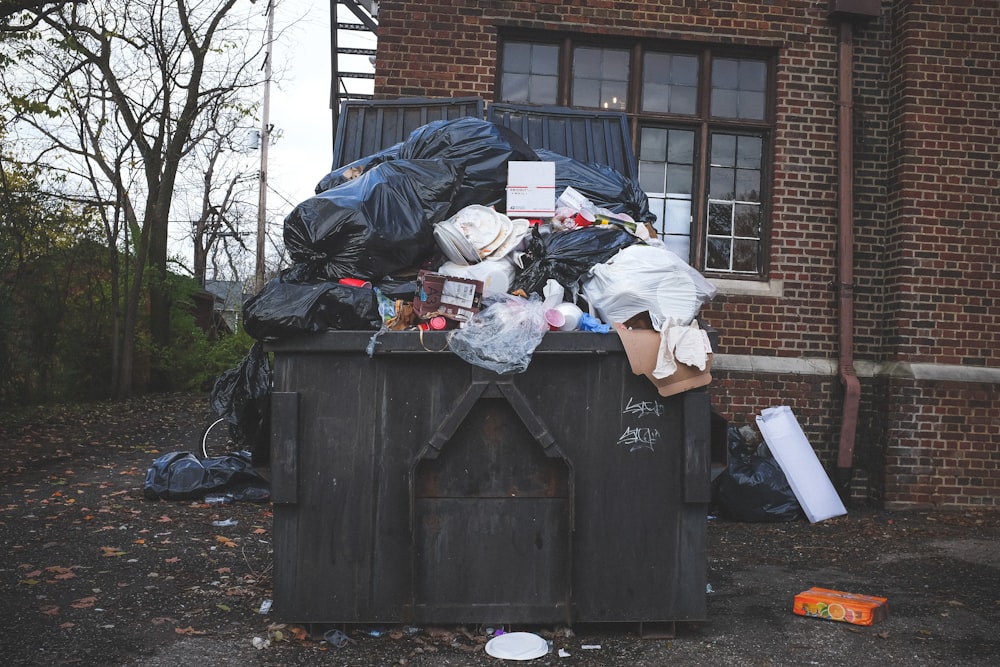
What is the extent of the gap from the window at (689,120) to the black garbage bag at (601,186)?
7.75 ft

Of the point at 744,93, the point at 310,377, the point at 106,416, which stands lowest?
the point at 106,416

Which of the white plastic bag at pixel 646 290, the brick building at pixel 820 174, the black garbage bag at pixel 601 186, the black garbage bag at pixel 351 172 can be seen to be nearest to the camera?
the white plastic bag at pixel 646 290

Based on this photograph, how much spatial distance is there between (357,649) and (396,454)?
0.79 m

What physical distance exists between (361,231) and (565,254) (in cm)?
93

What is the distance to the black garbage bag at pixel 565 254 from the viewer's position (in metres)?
3.81

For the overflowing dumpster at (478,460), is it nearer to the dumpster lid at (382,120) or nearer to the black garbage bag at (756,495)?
the dumpster lid at (382,120)

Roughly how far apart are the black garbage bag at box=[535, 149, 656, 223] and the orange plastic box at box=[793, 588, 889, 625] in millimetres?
2125

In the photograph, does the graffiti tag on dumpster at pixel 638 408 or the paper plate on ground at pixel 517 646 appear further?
the graffiti tag on dumpster at pixel 638 408

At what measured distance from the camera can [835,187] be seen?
7012 millimetres

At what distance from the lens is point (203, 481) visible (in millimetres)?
6484

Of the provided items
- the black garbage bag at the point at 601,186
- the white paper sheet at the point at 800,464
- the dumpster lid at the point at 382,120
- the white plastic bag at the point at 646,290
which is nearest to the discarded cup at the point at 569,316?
the white plastic bag at the point at 646,290

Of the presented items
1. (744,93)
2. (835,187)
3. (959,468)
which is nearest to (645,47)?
(744,93)

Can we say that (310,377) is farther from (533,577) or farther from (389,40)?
(389,40)

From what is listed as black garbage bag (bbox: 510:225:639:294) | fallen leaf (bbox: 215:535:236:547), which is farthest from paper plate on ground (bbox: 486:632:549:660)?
fallen leaf (bbox: 215:535:236:547)
